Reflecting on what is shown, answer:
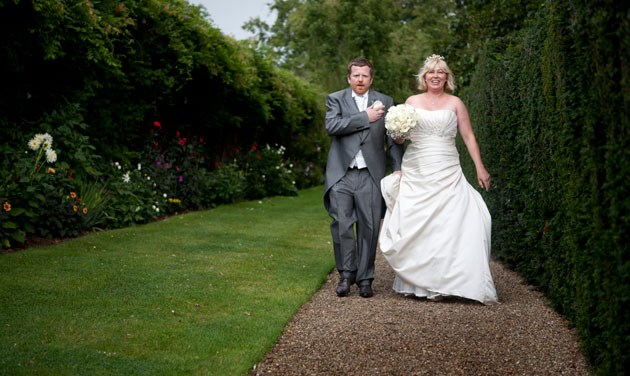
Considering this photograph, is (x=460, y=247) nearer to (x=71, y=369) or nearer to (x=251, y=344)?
(x=251, y=344)

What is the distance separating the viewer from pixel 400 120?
643 cm

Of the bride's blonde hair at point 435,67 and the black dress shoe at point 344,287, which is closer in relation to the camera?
the black dress shoe at point 344,287

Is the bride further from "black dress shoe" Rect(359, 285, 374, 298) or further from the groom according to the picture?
"black dress shoe" Rect(359, 285, 374, 298)

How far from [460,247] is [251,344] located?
227cm

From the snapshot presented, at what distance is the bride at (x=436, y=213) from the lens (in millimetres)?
6320

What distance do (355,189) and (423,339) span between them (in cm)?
202

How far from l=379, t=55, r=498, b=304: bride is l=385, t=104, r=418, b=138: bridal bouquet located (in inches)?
7.7

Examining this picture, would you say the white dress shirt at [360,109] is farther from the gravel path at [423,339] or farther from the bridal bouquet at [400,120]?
the gravel path at [423,339]

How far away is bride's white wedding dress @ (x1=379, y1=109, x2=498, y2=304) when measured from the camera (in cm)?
631

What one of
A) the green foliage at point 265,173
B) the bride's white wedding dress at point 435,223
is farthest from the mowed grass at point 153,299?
the green foliage at point 265,173

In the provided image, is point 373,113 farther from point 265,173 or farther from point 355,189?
point 265,173

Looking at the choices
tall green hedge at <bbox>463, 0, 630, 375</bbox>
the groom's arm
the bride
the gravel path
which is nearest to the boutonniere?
the groom's arm

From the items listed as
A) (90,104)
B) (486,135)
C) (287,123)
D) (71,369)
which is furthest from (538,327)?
(287,123)

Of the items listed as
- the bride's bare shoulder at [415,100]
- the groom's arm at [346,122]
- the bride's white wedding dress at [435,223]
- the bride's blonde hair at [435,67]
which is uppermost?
the bride's blonde hair at [435,67]
